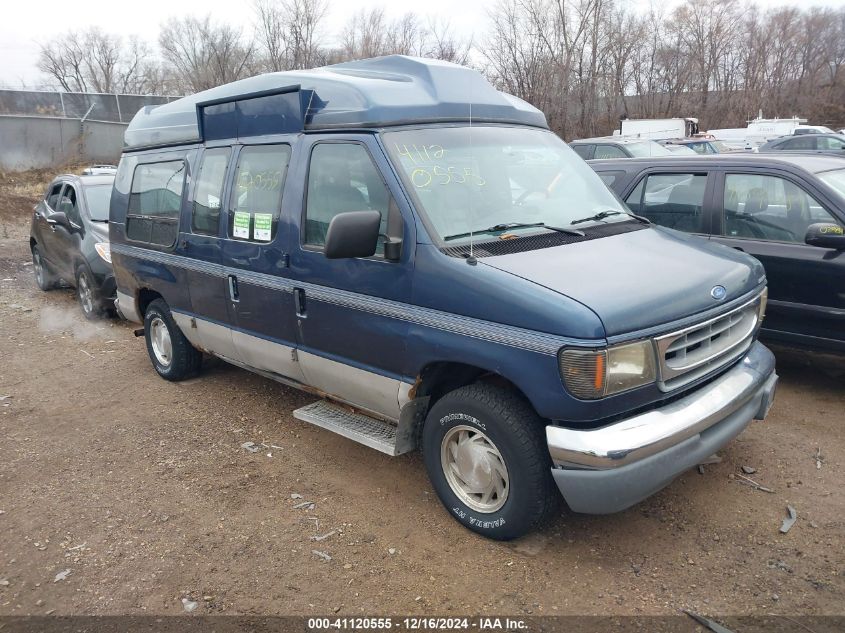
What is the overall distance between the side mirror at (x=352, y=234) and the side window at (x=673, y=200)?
345 cm

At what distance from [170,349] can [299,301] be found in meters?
2.44

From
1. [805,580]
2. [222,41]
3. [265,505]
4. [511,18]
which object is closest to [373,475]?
[265,505]

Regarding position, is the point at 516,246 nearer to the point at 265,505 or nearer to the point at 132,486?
the point at 265,505

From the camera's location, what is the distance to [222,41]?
41250mm

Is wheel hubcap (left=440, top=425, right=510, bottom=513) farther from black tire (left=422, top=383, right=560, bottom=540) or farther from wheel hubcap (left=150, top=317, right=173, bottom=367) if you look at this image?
wheel hubcap (left=150, top=317, right=173, bottom=367)

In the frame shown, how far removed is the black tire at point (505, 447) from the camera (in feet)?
10.5

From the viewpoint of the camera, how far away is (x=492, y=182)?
154 inches

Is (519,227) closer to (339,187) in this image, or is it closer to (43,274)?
(339,187)

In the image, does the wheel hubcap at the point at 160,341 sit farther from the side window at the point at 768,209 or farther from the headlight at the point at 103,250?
the side window at the point at 768,209

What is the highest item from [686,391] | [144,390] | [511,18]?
[511,18]

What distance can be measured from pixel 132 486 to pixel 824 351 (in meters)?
5.03

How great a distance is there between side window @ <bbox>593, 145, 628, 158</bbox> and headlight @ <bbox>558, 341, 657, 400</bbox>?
13239 mm

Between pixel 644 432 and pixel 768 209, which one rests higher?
pixel 768 209

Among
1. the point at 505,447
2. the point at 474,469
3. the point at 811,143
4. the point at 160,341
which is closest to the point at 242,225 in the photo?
the point at 160,341
